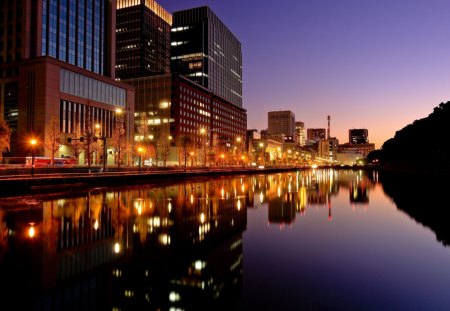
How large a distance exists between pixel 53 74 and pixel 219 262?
84.9 metres

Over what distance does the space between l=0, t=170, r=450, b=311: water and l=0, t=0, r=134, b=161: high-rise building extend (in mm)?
63112

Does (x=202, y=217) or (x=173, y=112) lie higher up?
(x=173, y=112)

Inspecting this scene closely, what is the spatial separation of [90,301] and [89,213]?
1346 centimetres

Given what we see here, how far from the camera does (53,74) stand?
82.4 metres

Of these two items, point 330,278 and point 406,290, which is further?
point 330,278

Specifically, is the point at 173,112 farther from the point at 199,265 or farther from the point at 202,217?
the point at 199,265

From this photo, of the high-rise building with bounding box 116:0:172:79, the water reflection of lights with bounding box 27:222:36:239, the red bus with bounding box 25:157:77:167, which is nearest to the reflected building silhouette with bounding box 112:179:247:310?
the water reflection of lights with bounding box 27:222:36:239

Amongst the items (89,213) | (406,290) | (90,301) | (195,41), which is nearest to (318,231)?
(406,290)

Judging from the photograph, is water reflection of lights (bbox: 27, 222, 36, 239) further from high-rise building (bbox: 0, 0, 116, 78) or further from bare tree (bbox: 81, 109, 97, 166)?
high-rise building (bbox: 0, 0, 116, 78)

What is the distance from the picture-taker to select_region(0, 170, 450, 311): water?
8016mm

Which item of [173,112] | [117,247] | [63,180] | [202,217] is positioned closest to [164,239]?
[117,247]

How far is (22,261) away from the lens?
10.6 meters

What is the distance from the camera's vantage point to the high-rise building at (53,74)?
8119 cm

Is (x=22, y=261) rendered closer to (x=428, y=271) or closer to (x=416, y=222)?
(x=428, y=271)
